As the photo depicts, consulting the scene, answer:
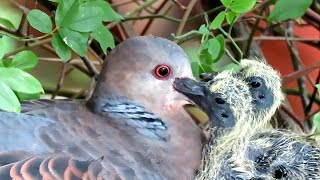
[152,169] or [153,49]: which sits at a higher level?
[153,49]

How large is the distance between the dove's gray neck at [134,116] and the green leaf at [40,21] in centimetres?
10

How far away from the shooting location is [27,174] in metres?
0.70

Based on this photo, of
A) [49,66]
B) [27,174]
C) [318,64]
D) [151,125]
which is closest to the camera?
[27,174]

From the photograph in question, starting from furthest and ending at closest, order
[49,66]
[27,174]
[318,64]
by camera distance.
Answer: [49,66]
[318,64]
[27,174]

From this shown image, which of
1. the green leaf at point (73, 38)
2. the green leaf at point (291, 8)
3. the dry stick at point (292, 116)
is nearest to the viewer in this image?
the green leaf at point (73, 38)

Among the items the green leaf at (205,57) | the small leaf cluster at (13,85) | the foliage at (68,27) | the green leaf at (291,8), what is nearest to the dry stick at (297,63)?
the green leaf at (291,8)

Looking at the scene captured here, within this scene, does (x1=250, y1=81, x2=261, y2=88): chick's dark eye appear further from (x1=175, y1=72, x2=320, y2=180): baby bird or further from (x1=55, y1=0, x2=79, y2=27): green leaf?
(x1=55, y1=0, x2=79, y2=27): green leaf

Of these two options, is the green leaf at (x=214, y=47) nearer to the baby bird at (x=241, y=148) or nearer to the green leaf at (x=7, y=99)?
the baby bird at (x=241, y=148)

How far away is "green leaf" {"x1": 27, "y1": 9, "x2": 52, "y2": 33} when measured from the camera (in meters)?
0.81

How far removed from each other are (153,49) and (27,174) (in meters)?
0.19

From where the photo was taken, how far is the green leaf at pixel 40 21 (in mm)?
814

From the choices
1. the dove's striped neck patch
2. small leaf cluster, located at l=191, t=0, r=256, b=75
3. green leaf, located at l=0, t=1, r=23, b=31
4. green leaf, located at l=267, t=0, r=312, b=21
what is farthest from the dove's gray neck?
green leaf, located at l=0, t=1, r=23, b=31

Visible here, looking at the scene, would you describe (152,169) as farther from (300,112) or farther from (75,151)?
(300,112)

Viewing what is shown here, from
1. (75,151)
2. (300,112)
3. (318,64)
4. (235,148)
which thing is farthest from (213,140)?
(300,112)
